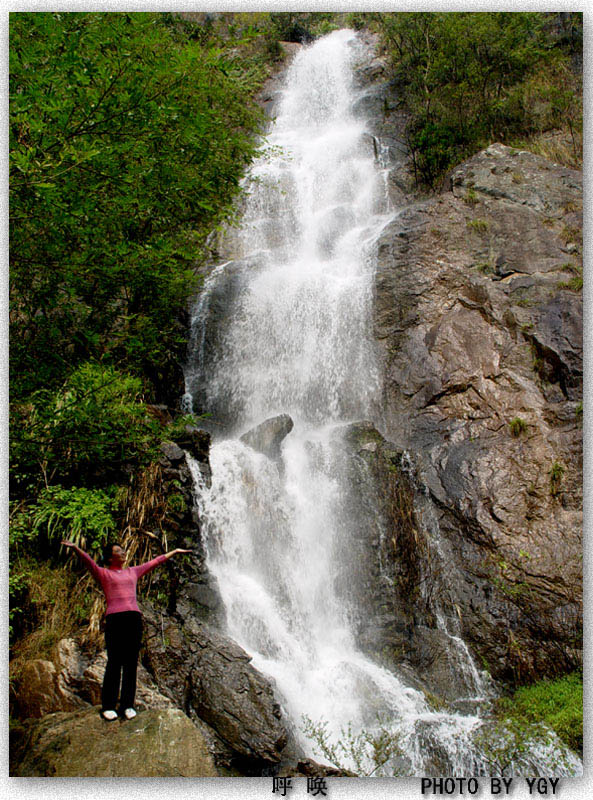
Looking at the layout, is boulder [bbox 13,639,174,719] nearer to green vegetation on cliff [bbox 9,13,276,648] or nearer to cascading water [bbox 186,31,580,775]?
green vegetation on cliff [bbox 9,13,276,648]

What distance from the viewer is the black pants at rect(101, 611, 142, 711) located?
10.1 ft

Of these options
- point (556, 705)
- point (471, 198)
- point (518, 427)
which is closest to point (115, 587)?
point (556, 705)

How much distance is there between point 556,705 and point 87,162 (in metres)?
6.61

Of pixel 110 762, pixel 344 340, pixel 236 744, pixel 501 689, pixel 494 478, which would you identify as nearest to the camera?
pixel 110 762

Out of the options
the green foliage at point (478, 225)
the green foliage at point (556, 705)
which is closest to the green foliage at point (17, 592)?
the green foliage at point (556, 705)

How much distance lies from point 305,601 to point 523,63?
1341cm

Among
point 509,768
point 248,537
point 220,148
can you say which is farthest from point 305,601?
point 220,148

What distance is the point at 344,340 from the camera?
952cm

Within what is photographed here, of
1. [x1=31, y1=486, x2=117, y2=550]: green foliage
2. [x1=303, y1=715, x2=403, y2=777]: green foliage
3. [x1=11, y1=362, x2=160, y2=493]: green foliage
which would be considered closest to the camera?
[x1=11, y1=362, x2=160, y2=493]: green foliage

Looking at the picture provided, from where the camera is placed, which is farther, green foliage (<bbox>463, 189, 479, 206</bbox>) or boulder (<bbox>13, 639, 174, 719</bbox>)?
green foliage (<bbox>463, 189, 479, 206</bbox>)

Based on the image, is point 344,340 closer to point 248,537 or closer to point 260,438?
point 260,438

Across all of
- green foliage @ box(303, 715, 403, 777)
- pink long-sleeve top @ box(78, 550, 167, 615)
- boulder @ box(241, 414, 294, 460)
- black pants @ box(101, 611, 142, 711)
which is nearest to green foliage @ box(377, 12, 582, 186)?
boulder @ box(241, 414, 294, 460)

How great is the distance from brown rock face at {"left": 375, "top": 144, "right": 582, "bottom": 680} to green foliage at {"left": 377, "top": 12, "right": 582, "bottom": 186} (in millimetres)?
1773

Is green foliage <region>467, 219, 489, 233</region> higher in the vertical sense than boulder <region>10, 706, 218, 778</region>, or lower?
higher
